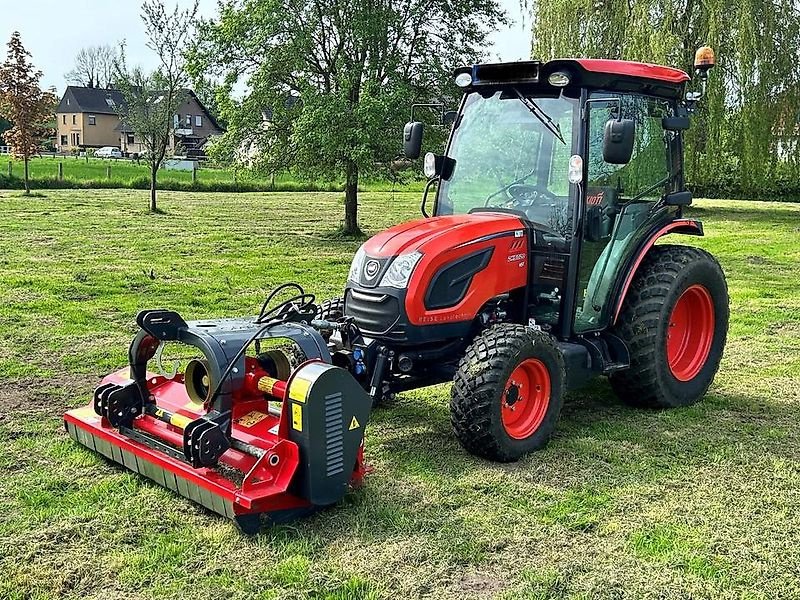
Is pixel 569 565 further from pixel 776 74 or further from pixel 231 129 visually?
pixel 776 74

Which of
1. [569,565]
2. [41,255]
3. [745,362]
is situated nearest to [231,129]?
[41,255]

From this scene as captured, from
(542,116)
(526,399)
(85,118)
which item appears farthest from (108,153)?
(526,399)

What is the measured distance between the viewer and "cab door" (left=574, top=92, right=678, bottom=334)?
564 centimetres

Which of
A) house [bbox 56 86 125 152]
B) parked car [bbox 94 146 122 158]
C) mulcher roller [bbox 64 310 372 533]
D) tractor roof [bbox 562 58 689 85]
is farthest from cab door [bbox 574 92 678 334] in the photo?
house [bbox 56 86 125 152]

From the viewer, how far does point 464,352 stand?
18.0 ft

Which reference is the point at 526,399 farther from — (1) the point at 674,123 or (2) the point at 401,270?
(1) the point at 674,123

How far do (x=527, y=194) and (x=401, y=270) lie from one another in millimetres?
1171

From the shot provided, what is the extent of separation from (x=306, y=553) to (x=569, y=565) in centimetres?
121

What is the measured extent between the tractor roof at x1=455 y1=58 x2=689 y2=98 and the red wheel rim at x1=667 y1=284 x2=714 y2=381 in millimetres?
1598

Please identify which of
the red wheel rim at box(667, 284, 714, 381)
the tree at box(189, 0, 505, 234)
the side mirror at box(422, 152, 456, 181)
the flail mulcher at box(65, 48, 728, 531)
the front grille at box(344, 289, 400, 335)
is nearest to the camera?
the flail mulcher at box(65, 48, 728, 531)

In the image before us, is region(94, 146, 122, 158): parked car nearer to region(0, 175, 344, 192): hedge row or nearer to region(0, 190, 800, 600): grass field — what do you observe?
region(0, 175, 344, 192): hedge row

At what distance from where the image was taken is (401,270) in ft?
16.9

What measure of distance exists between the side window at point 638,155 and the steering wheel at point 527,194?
0.29 metres

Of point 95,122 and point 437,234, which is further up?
point 95,122
